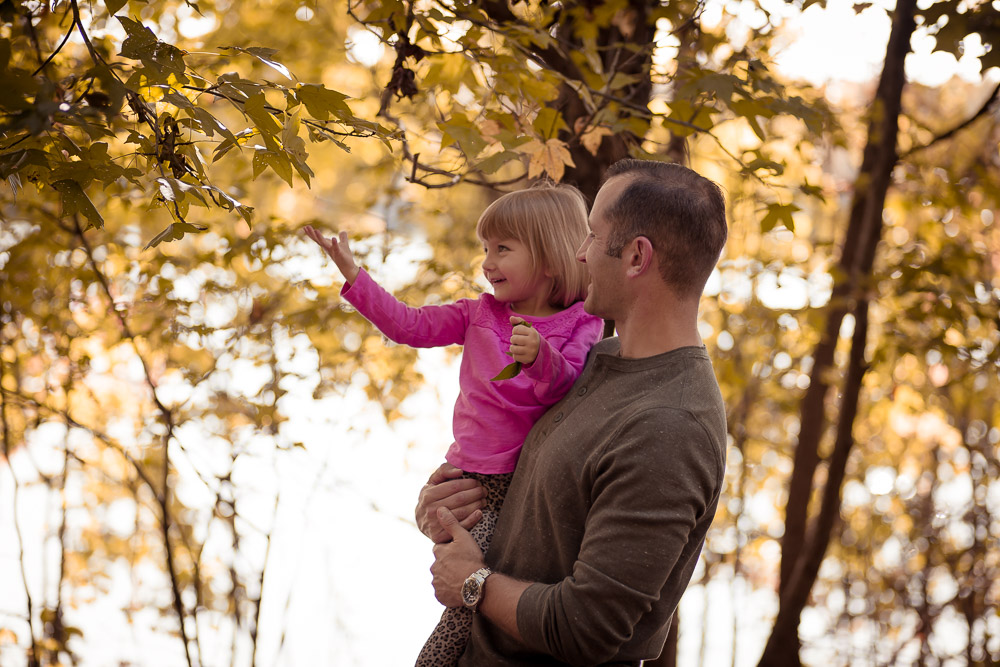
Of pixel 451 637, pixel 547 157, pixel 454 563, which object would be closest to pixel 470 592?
pixel 454 563

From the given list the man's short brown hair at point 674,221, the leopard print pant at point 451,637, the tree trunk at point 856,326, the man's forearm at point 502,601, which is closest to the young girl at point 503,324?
the leopard print pant at point 451,637

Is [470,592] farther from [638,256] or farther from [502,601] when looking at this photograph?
[638,256]

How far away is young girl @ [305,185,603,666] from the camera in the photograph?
6.60 ft

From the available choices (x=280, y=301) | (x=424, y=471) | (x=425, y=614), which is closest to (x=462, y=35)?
(x=280, y=301)

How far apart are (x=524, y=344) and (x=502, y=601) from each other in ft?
1.79

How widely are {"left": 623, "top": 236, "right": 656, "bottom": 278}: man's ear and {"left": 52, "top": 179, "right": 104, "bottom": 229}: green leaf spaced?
1.10m

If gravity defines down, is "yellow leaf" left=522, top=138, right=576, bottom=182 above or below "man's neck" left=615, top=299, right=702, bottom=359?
above

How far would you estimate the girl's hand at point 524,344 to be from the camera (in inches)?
72.5

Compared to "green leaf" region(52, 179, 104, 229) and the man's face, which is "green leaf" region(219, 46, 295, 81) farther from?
the man's face

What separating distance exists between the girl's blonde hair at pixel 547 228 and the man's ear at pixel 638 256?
40 centimetres

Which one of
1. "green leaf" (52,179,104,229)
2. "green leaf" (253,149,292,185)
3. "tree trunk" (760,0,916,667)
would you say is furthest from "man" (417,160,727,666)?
"tree trunk" (760,0,916,667)

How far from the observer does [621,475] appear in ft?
5.02

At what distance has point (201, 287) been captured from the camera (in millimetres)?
3824

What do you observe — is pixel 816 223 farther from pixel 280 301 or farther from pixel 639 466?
pixel 639 466
